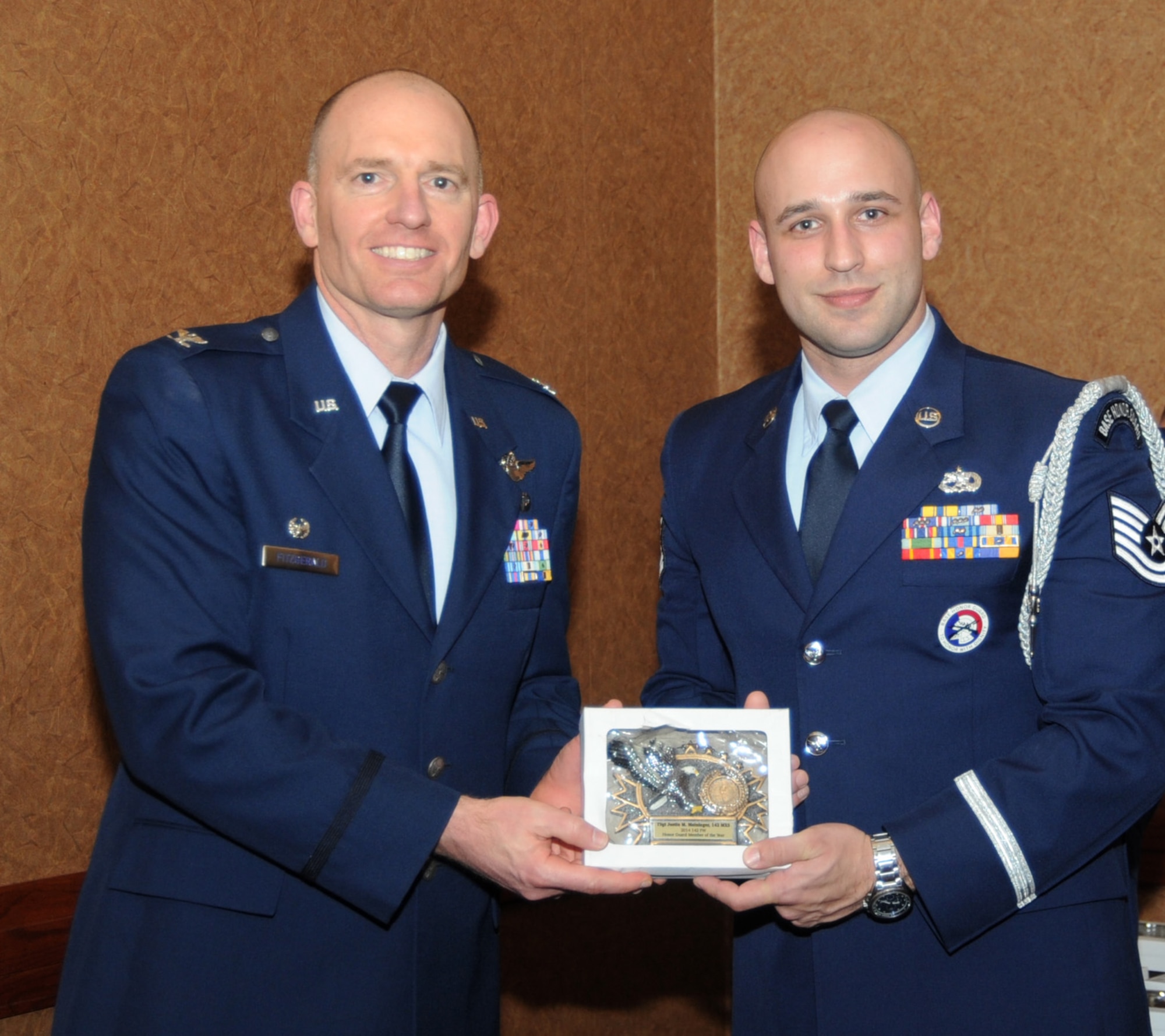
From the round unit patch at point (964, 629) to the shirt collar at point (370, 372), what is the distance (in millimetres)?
861

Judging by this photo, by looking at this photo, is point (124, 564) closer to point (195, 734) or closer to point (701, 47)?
point (195, 734)

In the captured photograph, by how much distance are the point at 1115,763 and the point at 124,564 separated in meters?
1.44

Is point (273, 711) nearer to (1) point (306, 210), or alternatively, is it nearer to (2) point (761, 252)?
(1) point (306, 210)

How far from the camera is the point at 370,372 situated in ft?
7.13

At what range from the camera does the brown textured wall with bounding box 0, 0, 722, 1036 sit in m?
2.54

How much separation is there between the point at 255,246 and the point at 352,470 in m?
1.08

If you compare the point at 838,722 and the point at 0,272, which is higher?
the point at 0,272

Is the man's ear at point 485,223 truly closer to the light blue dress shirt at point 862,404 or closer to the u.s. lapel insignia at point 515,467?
the u.s. lapel insignia at point 515,467

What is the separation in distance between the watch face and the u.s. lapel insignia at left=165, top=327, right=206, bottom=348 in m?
1.30

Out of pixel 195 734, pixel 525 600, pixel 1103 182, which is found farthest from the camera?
pixel 1103 182

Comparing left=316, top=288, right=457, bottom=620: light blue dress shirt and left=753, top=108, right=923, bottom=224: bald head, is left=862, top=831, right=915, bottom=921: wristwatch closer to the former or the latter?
left=316, top=288, right=457, bottom=620: light blue dress shirt

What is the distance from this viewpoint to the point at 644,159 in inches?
162

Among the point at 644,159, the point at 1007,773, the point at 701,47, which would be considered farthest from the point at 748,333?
the point at 1007,773

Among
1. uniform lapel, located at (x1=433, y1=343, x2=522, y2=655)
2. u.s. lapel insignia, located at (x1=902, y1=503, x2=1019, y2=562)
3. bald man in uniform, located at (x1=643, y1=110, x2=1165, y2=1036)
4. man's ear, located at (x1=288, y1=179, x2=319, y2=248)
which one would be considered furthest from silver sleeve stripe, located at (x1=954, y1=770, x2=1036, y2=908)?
man's ear, located at (x1=288, y1=179, x2=319, y2=248)
